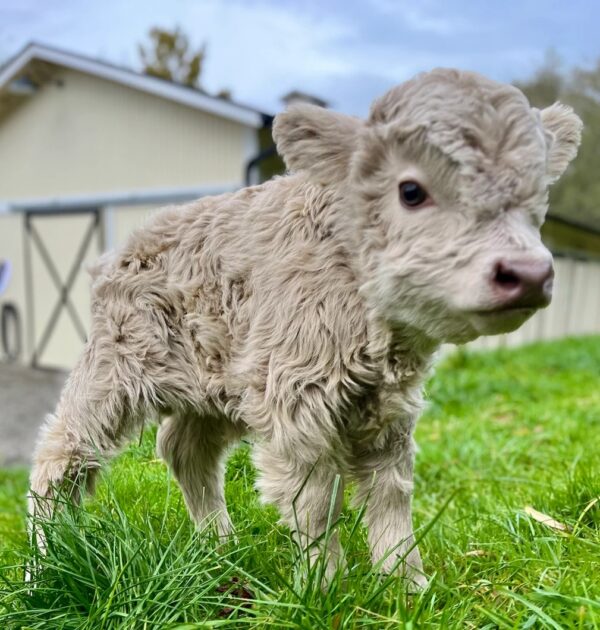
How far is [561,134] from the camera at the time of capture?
1895mm

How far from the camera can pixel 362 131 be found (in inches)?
69.9

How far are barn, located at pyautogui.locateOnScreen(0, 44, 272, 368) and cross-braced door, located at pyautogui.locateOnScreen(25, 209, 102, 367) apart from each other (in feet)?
0.07

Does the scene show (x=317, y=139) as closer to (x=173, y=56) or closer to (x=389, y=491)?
(x=389, y=491)

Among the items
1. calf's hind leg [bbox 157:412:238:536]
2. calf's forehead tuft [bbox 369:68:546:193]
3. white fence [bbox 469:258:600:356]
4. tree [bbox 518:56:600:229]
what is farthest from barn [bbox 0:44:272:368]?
calf's forehead tuft [bbox 369:68:546:193]

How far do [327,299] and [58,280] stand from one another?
12643mm

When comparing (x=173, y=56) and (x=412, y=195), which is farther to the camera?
(x=173, y=56)

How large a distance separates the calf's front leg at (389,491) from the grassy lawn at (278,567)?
0.24 feet

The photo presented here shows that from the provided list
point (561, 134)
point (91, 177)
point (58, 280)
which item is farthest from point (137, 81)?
point (561, 134)

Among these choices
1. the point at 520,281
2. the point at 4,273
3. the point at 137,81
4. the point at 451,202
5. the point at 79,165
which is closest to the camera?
the point at 520,281

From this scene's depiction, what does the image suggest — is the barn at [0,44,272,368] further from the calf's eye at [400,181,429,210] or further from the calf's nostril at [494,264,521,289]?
the calf's nostril at [494,264,521,289]

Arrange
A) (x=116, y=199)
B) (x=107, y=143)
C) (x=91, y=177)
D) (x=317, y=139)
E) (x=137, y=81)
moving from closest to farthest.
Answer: (x=317, y=139) < (x=137, y=81) < (x=116, y=199) < (x=107, y=143) < (x=91, y=177)

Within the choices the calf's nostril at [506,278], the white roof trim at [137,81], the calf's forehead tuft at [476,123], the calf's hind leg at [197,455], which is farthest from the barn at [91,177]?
the calf's nostril at [506,278]

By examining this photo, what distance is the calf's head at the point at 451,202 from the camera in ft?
5.04

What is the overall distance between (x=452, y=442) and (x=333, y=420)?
2.93m
